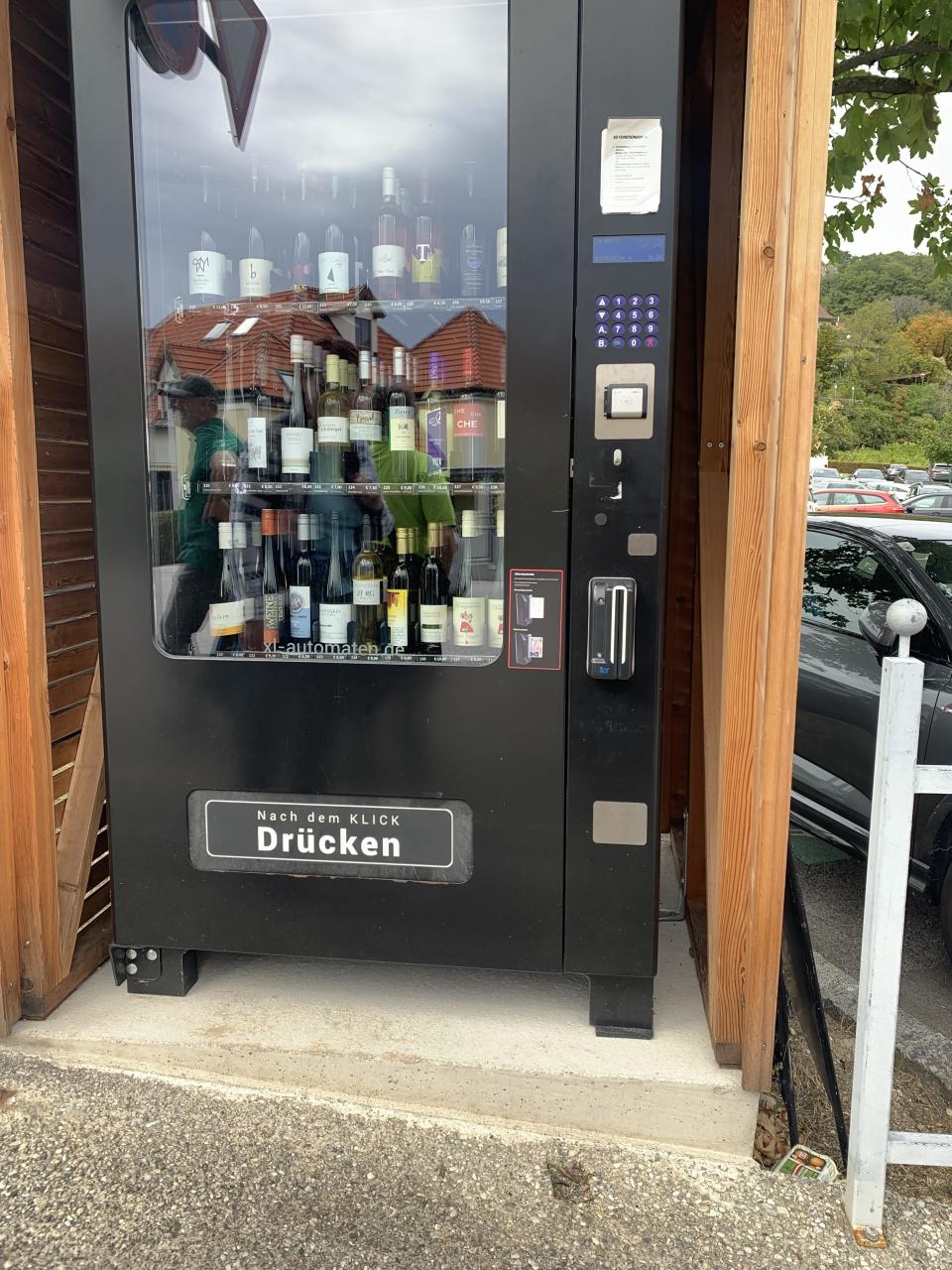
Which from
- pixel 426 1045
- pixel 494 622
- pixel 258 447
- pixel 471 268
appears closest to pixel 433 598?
pixel 494 622

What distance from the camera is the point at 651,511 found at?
1.92 meters

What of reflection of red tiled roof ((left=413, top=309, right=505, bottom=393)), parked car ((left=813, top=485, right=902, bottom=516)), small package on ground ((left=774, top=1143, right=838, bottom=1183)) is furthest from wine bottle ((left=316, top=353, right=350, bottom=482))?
parked car ((left=813, top=485, right=902, bottom=516))

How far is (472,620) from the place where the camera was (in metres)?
2.19

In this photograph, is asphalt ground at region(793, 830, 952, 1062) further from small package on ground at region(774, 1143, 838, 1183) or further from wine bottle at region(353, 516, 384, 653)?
wine bottle at region(353, 516, 384, 653)

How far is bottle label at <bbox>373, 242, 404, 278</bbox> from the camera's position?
224cm

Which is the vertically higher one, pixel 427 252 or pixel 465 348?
pixel 427 252

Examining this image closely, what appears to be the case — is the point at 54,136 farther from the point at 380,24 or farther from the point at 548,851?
the point at 548,851

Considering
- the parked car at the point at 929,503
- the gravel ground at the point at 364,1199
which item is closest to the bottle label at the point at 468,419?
the gravel ground at the point at 364,1199

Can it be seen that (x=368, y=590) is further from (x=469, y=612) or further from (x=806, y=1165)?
(x=806, y=1165)

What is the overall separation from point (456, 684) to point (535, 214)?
101 centimetres

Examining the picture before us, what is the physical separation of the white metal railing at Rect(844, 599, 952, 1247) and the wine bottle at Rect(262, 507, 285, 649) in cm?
150

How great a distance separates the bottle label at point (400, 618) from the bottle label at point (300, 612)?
22cm

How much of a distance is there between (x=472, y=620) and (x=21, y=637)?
105cm

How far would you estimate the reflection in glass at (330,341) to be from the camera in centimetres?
206
